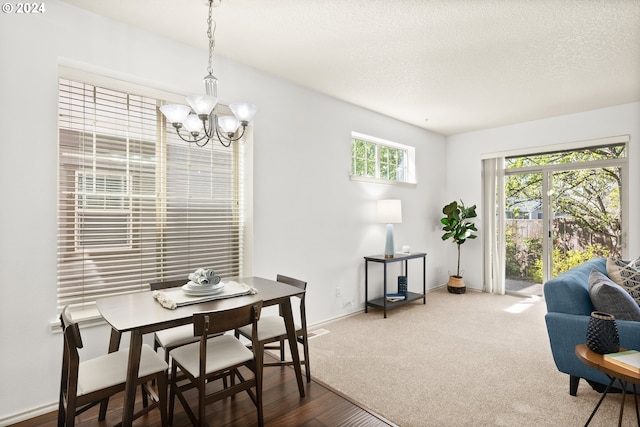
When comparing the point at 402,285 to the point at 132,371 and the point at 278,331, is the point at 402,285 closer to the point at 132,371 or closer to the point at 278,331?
the point at 278,331

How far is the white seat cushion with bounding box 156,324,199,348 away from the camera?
2.22 metres

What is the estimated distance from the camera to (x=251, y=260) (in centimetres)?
324

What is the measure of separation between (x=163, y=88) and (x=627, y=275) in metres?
4.02

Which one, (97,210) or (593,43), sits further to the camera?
(593,43)

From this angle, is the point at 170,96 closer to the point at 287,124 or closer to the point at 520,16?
the point at 287,124

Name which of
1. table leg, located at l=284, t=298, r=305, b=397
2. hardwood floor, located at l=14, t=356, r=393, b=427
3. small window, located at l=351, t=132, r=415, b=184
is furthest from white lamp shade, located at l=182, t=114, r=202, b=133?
small window, located at l=351, t=132, r=415, b=184

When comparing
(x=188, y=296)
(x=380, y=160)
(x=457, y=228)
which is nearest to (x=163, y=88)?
(x=188, y=296)

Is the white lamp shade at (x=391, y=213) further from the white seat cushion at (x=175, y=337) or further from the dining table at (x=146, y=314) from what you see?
the white seat cushion at (x=175, y=337)

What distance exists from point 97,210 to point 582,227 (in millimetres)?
5787

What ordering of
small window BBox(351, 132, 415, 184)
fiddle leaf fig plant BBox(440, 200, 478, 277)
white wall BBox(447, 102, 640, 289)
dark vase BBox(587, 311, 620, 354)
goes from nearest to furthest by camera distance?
dark vase BBox(587, 311, 620, 354) < white wall BBox(447, 102, 640, 289) < small window BBox(351, 132, 415, 184) < fiddle leaf fig plant BBox(440, 200, 478, 277)

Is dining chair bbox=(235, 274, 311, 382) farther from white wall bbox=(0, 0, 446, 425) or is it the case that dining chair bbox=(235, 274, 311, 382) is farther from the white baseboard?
the white baseboard

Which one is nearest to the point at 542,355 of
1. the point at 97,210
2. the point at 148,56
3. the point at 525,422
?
the point at 525,422

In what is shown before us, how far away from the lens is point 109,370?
177 cm

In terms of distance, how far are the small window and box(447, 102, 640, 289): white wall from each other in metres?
1.08
